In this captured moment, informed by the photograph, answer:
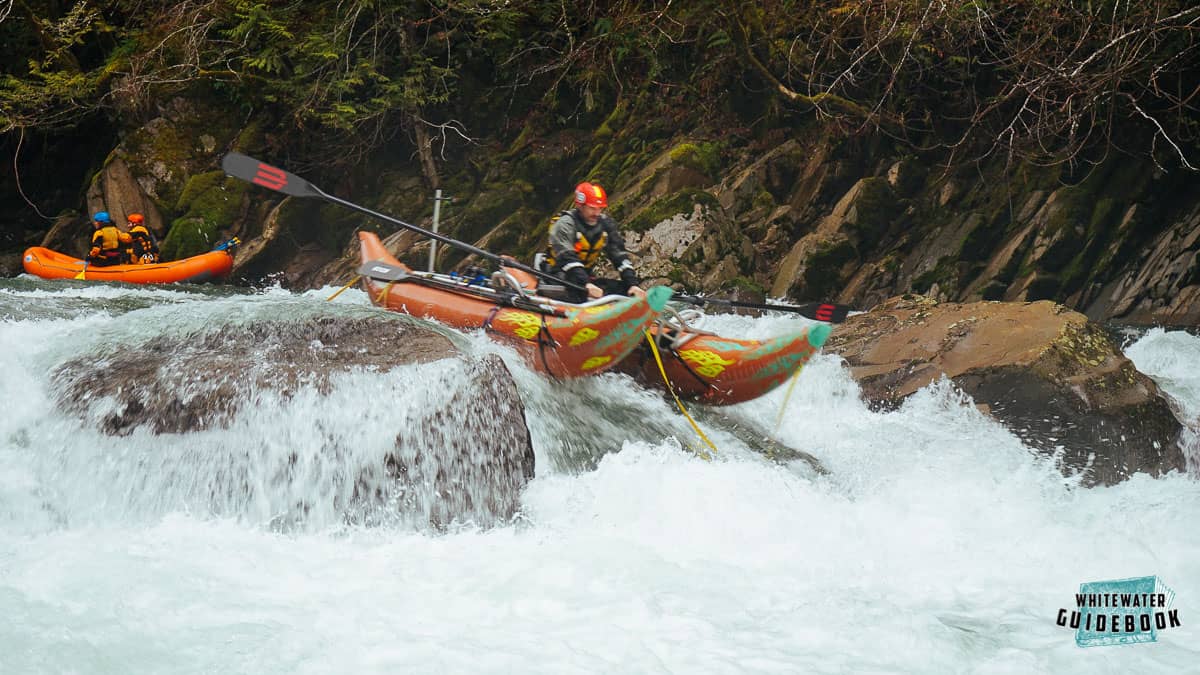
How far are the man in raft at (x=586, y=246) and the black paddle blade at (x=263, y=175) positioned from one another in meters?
1.70

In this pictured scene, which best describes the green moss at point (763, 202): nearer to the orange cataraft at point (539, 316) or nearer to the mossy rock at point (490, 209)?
the mossy rock at point (490, 209)

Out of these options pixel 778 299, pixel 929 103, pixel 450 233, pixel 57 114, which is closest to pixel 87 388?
pixel 778 299

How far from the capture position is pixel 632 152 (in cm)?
1214

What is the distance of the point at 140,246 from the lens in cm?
1108

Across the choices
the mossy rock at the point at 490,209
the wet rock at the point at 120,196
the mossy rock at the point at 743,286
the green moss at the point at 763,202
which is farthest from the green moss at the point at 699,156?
the wet rock at the point at 120,196

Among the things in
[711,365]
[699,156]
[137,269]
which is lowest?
[137,269]

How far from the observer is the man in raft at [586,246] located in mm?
6094

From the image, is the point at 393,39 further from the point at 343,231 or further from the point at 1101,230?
the point at 1101,230

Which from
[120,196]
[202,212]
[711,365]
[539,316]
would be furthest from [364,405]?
[120,196]

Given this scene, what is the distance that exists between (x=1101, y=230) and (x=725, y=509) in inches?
272

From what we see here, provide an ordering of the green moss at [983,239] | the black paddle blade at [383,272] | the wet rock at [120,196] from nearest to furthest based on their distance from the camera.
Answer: the black paddle blade at [383,272]
the green moss at [983,239]
the wet rock at [120,196]

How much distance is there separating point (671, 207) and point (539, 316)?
532 cm

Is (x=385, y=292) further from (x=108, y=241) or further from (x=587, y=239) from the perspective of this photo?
(x=108, y=241)

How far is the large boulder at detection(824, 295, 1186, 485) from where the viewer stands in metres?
5.11
